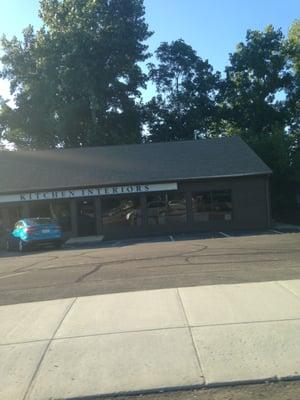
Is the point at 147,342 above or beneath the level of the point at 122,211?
beneath

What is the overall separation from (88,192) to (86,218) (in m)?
1.61

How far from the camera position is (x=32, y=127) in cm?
4816

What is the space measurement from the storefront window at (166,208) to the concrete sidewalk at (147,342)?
2165 cm

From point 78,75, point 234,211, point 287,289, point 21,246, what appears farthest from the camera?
point 78,75

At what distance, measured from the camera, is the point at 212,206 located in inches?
1203

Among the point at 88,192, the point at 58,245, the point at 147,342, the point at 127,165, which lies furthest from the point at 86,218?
the point at 147,342

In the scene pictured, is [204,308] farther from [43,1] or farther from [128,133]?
[43,1]

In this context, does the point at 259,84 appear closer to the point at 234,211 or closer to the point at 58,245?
the point at 234,211

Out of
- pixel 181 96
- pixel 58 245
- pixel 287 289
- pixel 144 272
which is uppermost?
pixel 181 96

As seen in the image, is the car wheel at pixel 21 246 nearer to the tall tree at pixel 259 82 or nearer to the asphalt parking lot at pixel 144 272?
the asphalt parking lot at pixel 144 272

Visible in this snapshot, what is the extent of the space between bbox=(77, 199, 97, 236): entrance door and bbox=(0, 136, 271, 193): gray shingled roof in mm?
1217

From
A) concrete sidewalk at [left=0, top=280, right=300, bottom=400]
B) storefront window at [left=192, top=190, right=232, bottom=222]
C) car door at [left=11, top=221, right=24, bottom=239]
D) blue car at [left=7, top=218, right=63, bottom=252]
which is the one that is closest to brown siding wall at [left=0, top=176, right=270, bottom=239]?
storefront window at [left=192, top=190, right=232, bottom=222]

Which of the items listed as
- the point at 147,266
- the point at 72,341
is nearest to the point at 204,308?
the point at 72,341

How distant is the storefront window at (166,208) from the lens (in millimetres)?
Answer: 30438
